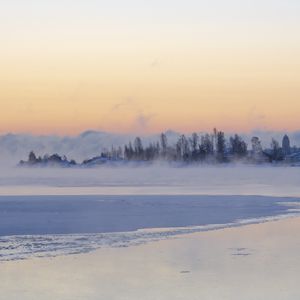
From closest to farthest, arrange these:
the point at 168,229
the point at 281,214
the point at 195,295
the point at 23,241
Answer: the point at 195,295 < the point at 23,241 < the point at 168,229 < the point at 281,214

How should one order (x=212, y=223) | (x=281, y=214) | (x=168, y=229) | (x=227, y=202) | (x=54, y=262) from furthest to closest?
1. (x=227, y=202)
2. (x=281, y=214)
3. (x=212, y=223)
4. (x=168, y=229)
5. (x=54, y=262)

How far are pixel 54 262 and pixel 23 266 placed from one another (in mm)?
579

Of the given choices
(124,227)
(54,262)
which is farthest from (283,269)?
(124,227)

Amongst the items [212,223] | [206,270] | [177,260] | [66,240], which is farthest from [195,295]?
[212,223]

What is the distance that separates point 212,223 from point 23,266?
26.7ft

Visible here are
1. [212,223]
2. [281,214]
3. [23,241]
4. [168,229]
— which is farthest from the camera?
[281,214]

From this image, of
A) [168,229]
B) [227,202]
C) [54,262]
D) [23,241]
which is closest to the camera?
[54,262]

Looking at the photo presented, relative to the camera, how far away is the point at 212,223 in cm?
1806

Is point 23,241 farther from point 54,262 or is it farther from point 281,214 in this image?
point 281,214

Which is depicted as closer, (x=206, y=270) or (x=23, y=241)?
(x=206, y=270)

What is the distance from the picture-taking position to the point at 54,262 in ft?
36.7

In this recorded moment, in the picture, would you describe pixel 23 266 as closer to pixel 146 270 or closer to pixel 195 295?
pixel 146 270

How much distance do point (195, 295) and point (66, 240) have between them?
6027 millimetres

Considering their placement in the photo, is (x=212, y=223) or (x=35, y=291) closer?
(x=35, y=291)
